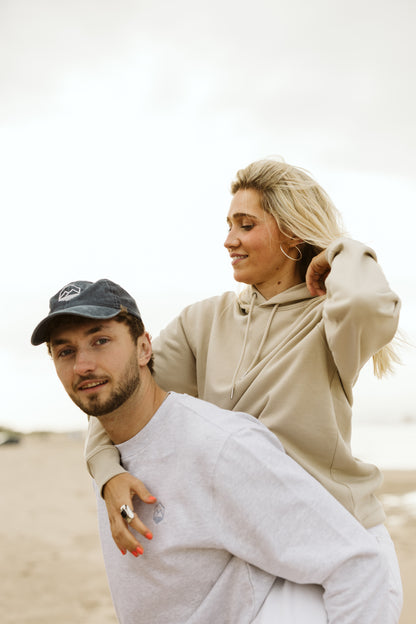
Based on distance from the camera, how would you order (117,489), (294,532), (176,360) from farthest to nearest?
1. (176,360)
2. (117,489)
3. (294,532)

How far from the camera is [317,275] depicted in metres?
2.46

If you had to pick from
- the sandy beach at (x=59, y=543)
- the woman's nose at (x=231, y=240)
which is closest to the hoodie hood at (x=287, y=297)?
the woman's nose at (x=231, y=240)

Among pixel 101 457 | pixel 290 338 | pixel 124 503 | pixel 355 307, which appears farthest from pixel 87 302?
pixel 355 307

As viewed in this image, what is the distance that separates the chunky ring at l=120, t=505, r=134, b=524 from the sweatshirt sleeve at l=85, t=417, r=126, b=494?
0.45 feet

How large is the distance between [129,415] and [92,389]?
156mm

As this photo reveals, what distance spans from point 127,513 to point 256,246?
1139mm

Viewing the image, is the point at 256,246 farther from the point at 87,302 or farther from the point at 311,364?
the point at 87,302

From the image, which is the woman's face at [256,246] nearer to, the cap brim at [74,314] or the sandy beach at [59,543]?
the cap brim at [74,314]

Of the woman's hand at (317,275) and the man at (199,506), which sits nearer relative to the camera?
the man at (199,506)

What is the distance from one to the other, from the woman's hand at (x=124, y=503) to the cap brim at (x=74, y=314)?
541 millimetres

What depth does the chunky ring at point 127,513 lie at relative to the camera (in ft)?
6.71

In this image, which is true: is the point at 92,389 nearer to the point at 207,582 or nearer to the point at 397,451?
the point at 207,582

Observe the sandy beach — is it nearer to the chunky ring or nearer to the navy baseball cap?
the chunky ring

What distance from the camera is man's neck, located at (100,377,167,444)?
85.7 inches
